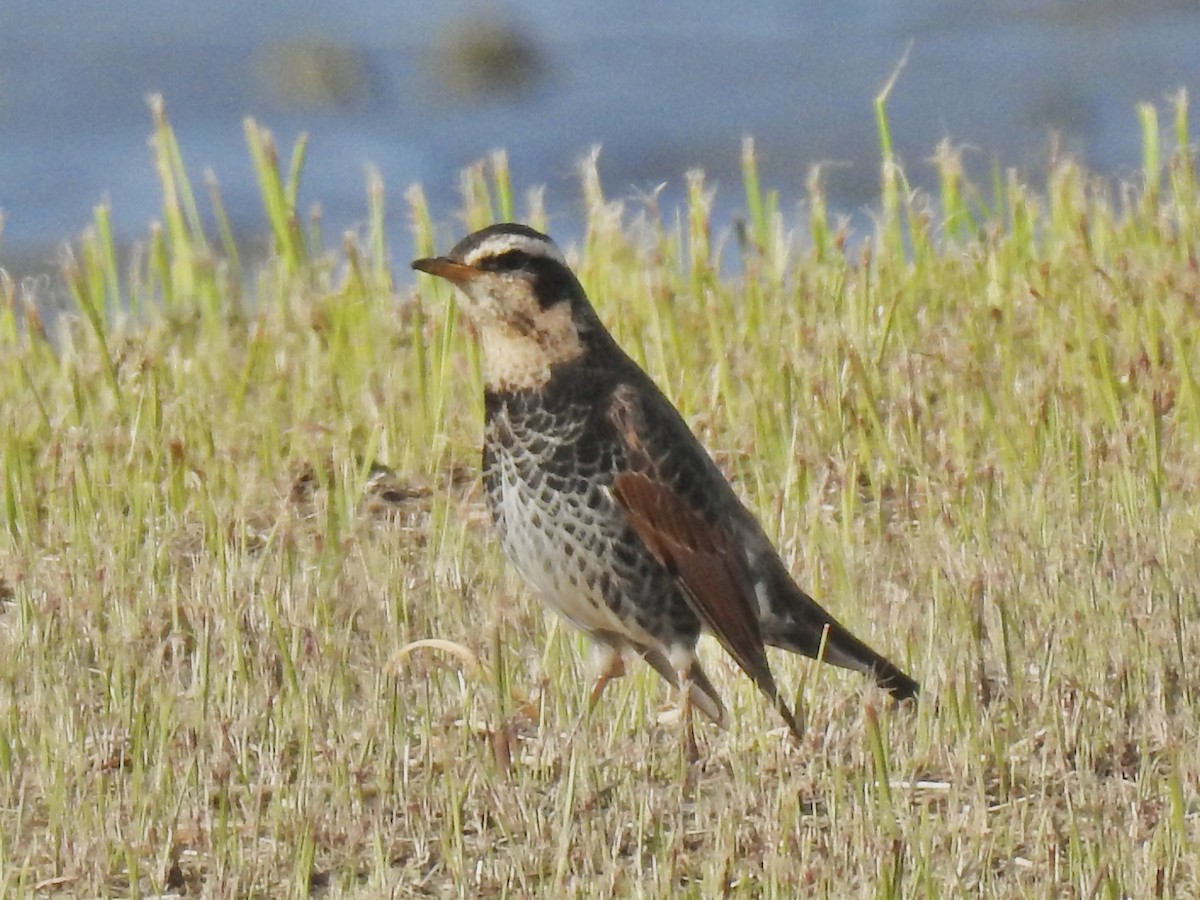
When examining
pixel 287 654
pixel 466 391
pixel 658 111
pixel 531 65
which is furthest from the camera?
pixel 531 65

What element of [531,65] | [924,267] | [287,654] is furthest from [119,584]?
[531,65]

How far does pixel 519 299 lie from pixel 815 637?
1243 mm

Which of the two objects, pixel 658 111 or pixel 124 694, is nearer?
pixel 124 694

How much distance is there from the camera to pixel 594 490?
6.93 m

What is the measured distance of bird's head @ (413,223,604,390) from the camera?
6.96 m

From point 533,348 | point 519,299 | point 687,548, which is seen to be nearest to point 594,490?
point 687,548

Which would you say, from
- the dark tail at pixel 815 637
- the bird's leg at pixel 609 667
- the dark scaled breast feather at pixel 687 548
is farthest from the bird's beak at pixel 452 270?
the dark tail at pixel 815 637

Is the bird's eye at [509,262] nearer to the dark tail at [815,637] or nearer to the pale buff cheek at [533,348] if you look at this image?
the pale buff cheek at [533,348]

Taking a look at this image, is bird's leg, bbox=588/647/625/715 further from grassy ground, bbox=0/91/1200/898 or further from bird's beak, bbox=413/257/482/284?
bird's beak, bbox=413/257/482/284

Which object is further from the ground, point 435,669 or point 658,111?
point 658,111

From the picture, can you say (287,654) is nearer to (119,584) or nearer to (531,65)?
(119,584)

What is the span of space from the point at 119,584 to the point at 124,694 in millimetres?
817

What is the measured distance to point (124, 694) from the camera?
715 centimetres

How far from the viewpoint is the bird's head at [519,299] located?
22.9 feet
